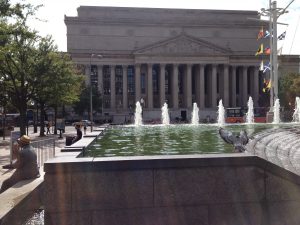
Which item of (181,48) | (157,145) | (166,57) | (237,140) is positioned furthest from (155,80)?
(237,140)

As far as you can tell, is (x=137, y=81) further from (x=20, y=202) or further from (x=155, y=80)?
(x=20, y=202)

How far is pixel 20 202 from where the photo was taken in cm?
682

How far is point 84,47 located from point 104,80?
432 inches

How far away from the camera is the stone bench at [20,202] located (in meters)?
6.19

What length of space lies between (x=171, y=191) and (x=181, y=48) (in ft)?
327

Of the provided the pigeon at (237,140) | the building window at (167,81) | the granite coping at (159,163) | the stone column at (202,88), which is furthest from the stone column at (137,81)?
the granite coping at (159,163)

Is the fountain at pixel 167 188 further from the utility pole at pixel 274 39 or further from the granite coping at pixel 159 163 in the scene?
the utility pole at pixel 274 39

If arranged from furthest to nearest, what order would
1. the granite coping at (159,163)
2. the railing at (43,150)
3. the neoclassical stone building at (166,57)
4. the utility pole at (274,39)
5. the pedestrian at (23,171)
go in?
the neoclassical stone building at (166,57)
the utility pole at (274,39)
the railing at (43,150)
the pedestrian at (23,171)
the granite coping at (159,163)

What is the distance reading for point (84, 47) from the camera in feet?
365

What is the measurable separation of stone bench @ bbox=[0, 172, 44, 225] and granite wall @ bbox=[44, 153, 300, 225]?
48 centimetres

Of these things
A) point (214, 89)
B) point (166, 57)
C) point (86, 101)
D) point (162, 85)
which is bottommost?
point (86, 101)

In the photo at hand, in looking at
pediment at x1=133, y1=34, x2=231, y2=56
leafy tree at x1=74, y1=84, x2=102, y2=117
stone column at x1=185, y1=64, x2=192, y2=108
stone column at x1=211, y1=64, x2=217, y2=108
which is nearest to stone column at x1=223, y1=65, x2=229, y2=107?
stone column at x1=211, y1=64, x2=217, y2=108

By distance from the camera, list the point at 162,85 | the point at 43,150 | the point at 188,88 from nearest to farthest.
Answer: the point at 43,150
the point at 162,85
the point at 188,88

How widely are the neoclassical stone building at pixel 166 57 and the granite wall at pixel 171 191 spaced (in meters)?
95.7
